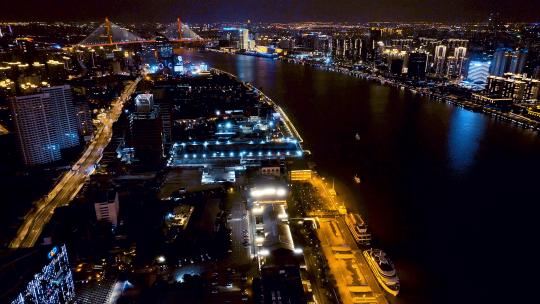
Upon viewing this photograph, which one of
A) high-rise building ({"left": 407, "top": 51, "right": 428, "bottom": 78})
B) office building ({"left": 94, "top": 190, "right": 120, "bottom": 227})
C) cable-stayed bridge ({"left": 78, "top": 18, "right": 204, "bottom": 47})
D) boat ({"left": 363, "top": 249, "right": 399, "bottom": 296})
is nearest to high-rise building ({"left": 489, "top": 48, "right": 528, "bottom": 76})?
high-rise building ({"left": 407, "top": 51, "right": 428, "bottom": 78})

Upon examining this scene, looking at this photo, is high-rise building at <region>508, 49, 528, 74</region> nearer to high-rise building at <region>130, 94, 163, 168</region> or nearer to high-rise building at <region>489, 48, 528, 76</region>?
high-rise building at <region>489, 48, 528, 76</region>

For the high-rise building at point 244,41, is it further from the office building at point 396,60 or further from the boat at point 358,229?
the boat at point 358,229

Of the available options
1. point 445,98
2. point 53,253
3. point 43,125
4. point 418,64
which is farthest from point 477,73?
point 53,253

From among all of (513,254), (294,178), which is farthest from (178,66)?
(513,254)

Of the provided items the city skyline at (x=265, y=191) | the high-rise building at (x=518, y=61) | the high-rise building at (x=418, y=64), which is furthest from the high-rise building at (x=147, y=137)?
the high-rise building at (x=418, y=64)

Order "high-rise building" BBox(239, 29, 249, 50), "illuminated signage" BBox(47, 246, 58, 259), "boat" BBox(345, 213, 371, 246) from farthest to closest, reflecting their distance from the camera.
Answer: "high-rise building" BBox(239, 29, 249, 50) < "boat" BBox(345, 213, 371, 246) < "illuminated signage" BBox(47, 246, 58, 259)

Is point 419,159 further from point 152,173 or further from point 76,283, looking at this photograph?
point 76,283
